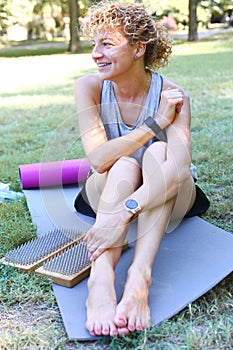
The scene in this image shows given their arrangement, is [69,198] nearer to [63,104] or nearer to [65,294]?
[65,294]

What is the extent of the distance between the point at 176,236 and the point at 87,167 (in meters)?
1.00

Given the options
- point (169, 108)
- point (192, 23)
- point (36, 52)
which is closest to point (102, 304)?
point (169, 108)

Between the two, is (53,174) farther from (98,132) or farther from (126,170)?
(126,170)

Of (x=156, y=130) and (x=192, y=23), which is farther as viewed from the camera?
(x=192, y=23)

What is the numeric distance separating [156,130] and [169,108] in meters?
0.11

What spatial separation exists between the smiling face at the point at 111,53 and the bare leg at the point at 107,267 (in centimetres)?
40

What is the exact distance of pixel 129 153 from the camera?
89.6 inches

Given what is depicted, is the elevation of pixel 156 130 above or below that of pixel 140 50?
below

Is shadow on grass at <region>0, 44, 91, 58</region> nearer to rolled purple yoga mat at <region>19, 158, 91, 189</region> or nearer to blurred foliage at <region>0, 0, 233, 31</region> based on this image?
blurred foliage at <region>0, 0, 233, 31</region>

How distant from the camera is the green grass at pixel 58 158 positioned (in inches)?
69.5

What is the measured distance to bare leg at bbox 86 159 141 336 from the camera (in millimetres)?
1779

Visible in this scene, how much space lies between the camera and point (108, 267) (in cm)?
196

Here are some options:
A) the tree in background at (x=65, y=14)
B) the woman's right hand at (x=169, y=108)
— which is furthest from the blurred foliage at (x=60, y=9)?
the woman's right hand at (x=169, y=108)

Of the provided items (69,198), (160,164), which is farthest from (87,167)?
(160,164)
